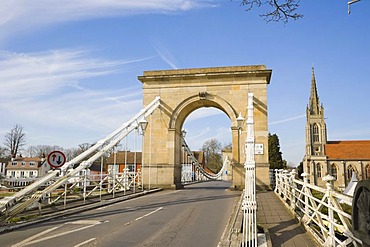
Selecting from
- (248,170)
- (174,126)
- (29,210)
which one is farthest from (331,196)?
(174,126)

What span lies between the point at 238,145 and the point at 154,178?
5238 millimetres

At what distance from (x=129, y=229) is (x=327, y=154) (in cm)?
7202

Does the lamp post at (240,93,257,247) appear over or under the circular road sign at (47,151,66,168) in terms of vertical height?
under

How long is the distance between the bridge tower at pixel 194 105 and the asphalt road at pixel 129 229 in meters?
7.97

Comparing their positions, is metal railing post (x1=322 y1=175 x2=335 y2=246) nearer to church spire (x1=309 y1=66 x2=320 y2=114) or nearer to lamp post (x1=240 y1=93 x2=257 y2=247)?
lamp post (x1=240 y1=93 x2=257 y2=247)

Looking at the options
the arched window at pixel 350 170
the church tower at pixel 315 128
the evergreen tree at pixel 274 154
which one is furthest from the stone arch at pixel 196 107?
the church tower at pixel 315 128

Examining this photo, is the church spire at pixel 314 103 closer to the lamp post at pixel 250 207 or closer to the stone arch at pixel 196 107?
the stone arch at pixel 196 107

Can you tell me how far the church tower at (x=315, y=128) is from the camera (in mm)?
74375

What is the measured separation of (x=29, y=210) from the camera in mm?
8539

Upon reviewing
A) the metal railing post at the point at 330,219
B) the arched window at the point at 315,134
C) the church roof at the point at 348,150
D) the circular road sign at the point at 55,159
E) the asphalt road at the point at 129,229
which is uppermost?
the arched window at the point at 315,134

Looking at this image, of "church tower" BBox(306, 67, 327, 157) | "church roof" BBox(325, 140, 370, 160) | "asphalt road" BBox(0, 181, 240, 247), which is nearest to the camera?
"asphalt road" BBox(0, 181, 240, 247)

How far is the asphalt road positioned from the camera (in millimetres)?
5570

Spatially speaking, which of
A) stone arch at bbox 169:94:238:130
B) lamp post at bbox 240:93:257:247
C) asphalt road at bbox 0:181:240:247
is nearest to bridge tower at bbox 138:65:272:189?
stone arch at bbox 169:94:238:130

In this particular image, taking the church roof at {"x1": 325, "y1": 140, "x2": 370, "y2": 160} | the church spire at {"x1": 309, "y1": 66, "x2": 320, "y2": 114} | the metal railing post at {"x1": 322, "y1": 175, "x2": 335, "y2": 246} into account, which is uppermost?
the church spire at {"x1": 309, "y1": 66, "x2": 320, "y2": 114}
